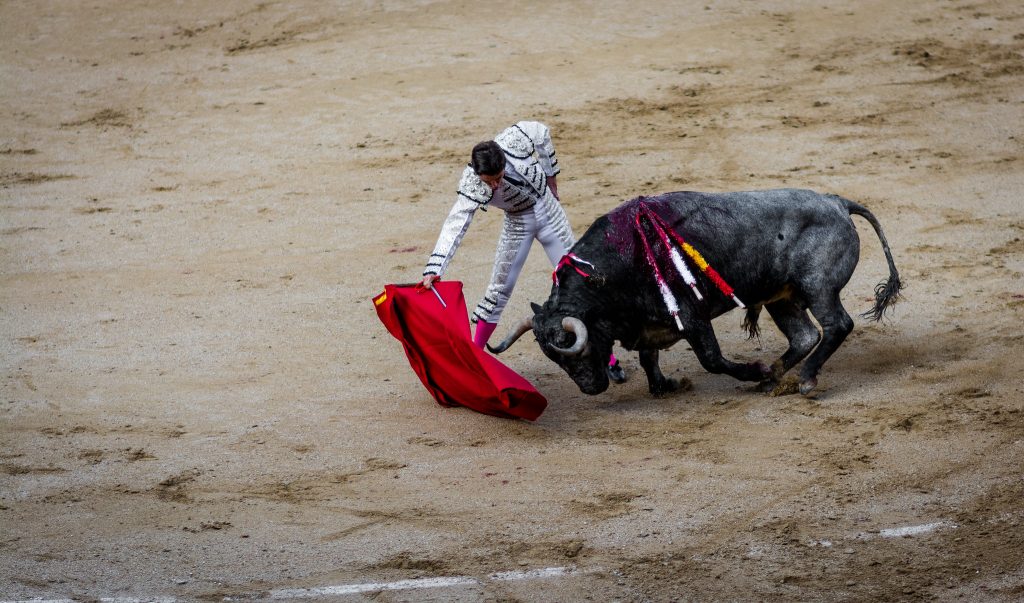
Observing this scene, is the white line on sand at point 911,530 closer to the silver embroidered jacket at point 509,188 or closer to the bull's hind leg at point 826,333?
the bull's hind leg at point 826,333

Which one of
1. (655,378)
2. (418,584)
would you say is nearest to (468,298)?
(655,378)

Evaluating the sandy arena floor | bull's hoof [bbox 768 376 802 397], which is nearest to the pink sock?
the sandy arena floor

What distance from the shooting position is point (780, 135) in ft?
32.7

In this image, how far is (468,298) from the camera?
800 cm

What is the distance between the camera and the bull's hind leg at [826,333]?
632 cm

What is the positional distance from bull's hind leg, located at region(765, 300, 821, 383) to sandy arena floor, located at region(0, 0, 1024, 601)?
258mm

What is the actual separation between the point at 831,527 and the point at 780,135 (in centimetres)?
546

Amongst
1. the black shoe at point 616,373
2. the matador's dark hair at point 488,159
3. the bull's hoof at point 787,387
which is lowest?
the black shoe at point 616,373

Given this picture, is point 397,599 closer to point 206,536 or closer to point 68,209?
point 206,536

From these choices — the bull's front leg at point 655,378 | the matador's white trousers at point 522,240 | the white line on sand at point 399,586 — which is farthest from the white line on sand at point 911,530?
the matador's white trousers at point 522,240

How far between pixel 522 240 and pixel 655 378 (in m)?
0.97

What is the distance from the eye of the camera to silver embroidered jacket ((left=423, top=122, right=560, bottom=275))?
20.8ft

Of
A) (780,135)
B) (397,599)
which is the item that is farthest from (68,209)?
(397,599)

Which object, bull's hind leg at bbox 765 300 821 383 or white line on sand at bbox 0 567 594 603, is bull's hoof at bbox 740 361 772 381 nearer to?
bull's hind leg at bbox 765 300 821 383
